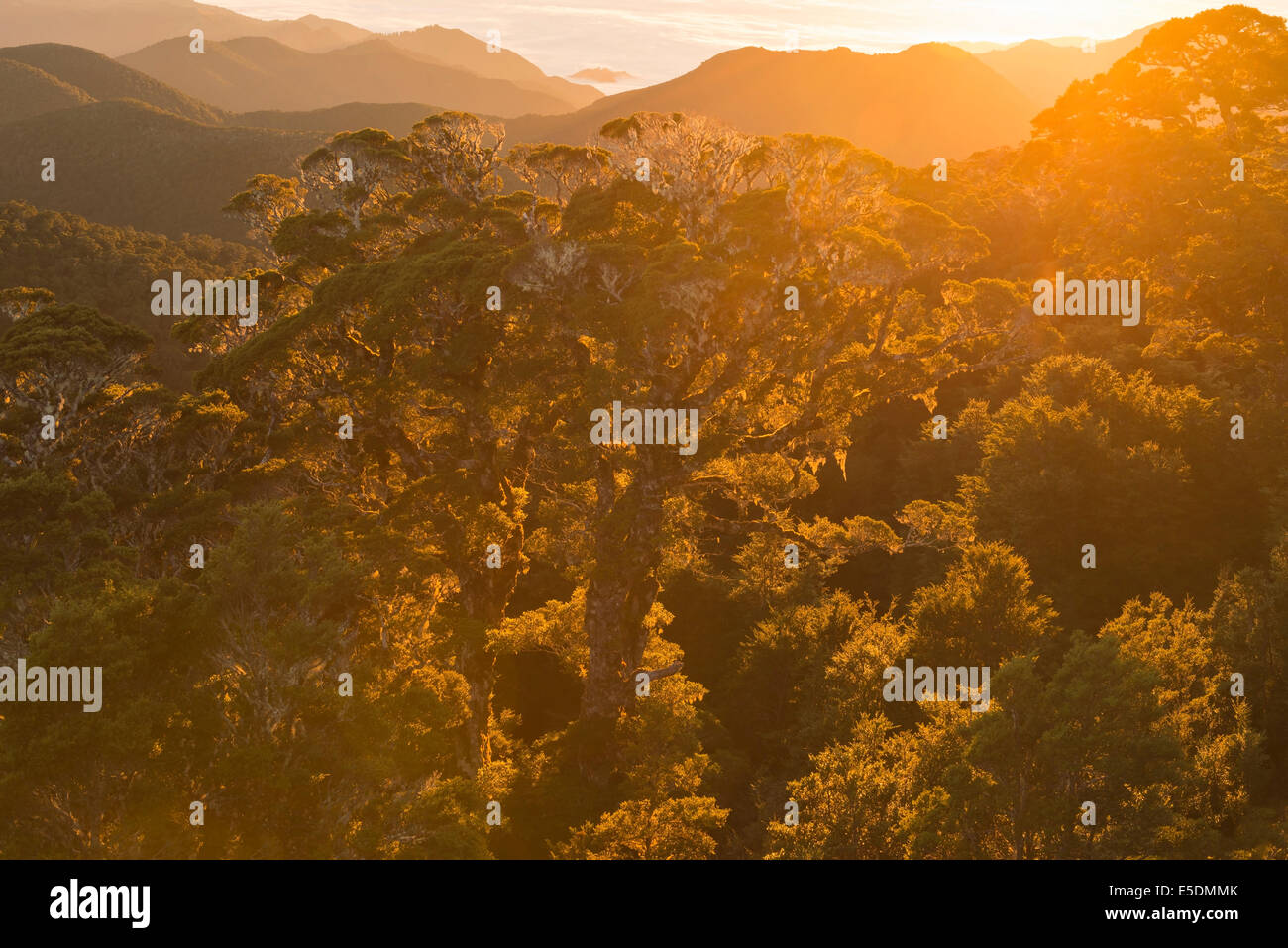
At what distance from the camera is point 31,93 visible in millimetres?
182875

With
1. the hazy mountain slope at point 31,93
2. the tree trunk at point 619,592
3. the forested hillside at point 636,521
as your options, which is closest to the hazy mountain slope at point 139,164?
the hazy mountain slope at point 31,93

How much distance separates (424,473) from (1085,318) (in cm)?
5334

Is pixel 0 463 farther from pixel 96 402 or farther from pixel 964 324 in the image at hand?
pixel 964 324

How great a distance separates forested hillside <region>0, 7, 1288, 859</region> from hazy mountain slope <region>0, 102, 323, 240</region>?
345 feet

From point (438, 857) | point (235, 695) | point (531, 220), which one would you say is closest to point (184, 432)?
point (531, 220)

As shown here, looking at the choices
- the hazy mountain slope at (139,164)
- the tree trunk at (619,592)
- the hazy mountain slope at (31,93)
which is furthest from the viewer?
the hazy mountain slope at (31,93)

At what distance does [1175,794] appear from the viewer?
20.3 m

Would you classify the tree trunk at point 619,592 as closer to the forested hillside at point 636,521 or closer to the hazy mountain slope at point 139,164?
the forested hillside at point 636,521

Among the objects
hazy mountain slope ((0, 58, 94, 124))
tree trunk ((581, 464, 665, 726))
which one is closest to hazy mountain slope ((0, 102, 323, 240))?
hazy mountain slope ((0, 58, 94, 124))

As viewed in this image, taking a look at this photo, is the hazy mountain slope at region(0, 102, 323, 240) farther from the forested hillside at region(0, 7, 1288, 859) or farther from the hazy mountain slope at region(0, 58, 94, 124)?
the forested hillside at region(0, 7, 1288, 859)

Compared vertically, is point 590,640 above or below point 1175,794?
above

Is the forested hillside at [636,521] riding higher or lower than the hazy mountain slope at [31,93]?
lower

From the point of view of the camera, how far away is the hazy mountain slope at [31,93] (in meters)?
179

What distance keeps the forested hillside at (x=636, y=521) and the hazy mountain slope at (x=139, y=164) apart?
105065 millimetres
